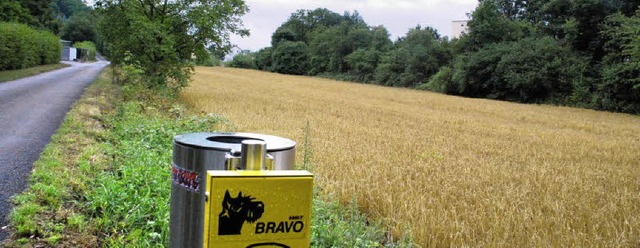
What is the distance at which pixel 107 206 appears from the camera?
4.43 m

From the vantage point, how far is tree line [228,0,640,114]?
28453mm

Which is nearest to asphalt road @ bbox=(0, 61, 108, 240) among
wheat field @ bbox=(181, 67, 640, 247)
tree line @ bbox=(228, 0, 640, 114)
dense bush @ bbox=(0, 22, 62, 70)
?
wheat field @ bbox=(181, 67, 640, 247)

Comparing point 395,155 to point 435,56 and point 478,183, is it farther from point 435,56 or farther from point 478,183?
point 435,56

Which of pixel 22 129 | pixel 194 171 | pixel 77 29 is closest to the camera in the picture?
pixel 194 171

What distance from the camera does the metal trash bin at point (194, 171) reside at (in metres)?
1.88

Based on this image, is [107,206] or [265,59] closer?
[107,206]

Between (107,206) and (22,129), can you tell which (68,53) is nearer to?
(22,129)

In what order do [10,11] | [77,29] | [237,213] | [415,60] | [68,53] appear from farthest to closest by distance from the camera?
[77,29], [68,53], [415,60], [10,11], [237,213]

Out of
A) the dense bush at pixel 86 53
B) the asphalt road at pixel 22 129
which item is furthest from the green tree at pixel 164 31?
the dense bush at pixel 86 53

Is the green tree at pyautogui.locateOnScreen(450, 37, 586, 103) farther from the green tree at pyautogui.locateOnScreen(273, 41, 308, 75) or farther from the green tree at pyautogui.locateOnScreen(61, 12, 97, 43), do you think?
the green tree at pyautogui.locateOnScreen(61, 12, 97, 43)

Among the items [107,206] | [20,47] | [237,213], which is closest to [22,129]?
[107,206]

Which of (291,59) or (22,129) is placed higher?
(291,59)

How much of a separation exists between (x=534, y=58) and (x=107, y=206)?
33879 mm

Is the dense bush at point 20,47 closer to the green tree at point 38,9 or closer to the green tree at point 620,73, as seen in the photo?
the green tree at point 38,9
